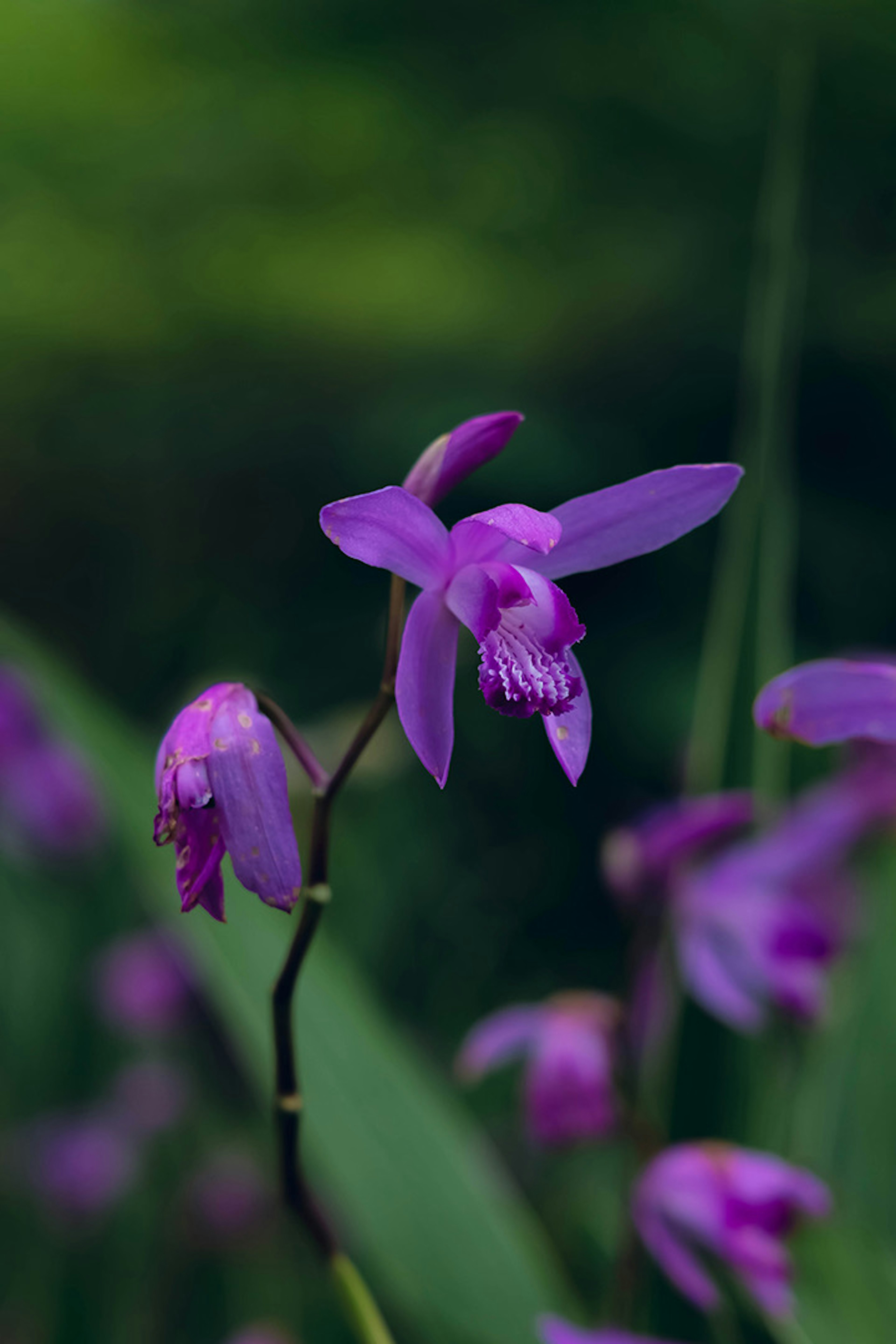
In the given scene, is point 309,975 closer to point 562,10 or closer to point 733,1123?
point 733,1123

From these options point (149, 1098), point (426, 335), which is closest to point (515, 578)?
point (149, 1098)

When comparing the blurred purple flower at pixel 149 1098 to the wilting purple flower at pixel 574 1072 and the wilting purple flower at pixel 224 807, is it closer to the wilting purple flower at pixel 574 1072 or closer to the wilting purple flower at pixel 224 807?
the wilting purple flower at pixel 574 1072

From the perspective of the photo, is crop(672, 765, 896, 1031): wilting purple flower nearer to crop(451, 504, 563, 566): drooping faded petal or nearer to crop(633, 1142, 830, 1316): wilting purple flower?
Result: crop(633, 1142, 830, 1316): wilting purple flower

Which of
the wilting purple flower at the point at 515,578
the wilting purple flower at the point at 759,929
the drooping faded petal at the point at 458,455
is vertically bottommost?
the wilting purple flower at the point at 759,929

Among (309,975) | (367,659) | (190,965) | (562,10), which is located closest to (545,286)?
(562,10)

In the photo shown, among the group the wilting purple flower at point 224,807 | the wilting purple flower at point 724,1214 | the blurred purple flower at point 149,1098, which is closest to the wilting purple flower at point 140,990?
the blurred purple flower at point 149,1098

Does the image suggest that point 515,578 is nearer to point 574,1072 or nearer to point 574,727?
point 574,727

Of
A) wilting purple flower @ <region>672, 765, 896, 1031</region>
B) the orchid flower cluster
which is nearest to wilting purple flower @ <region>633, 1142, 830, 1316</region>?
the orchid flower cluster
